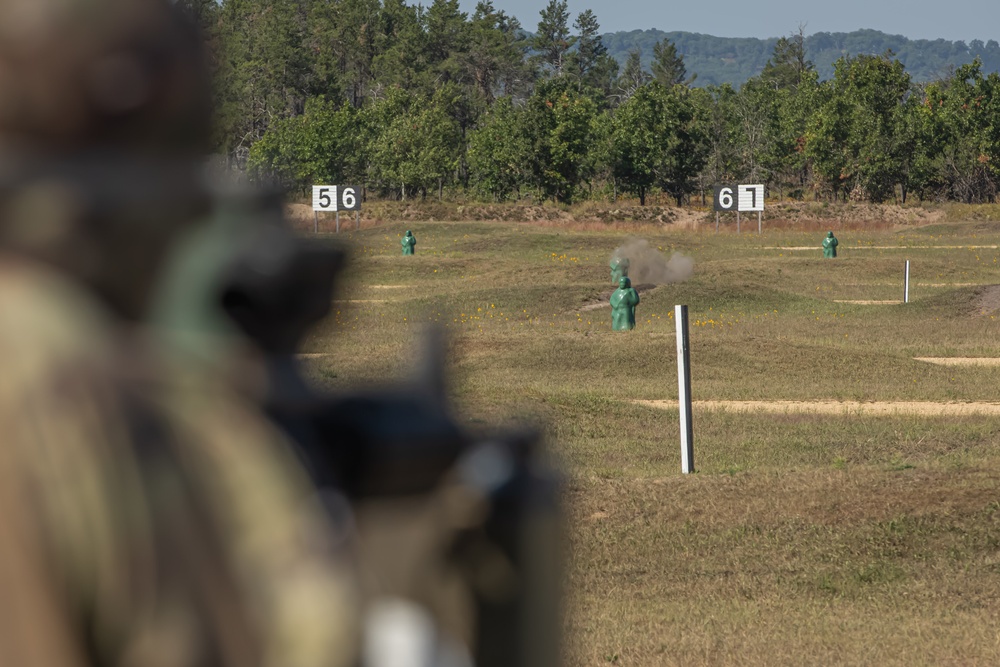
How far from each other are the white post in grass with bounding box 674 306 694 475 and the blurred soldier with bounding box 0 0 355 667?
33.7 feet

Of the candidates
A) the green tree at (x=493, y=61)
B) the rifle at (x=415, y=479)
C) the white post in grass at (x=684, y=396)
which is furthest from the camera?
the green tree at (x=493, y=61)

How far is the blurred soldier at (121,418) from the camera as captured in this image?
2.09 feet

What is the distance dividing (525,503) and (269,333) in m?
0.18

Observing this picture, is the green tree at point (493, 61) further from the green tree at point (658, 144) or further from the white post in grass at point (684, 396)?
the white post in grass at point (684, 396)

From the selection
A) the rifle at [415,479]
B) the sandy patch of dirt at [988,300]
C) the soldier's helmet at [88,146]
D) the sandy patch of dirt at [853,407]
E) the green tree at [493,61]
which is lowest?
the sandy patch of dirt at [988,300]

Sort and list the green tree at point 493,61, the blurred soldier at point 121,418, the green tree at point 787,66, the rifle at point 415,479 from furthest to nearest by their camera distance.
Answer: the green tree at point 787,66 → the green tree at point 493,61 → the rifle at point 415,479 → the blurred soldier at point 121,418

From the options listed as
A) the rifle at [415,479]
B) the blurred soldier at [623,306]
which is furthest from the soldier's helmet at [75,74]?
the blurred soldier at [623,306]

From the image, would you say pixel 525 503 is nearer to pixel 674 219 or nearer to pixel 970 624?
pixel 970 624

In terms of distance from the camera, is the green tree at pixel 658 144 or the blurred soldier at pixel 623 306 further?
the green tree at pixel 658 144

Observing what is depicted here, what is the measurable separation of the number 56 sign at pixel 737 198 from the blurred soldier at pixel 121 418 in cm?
5914

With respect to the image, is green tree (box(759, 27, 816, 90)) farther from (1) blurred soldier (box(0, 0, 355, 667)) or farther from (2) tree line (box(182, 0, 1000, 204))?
(1) blurred soldier (box(0, 0, 355, 667))

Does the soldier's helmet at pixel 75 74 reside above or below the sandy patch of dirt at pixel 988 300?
above

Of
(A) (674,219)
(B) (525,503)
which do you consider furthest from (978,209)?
(B) (525,503)

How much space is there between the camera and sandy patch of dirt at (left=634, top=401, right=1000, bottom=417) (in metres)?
14.3
